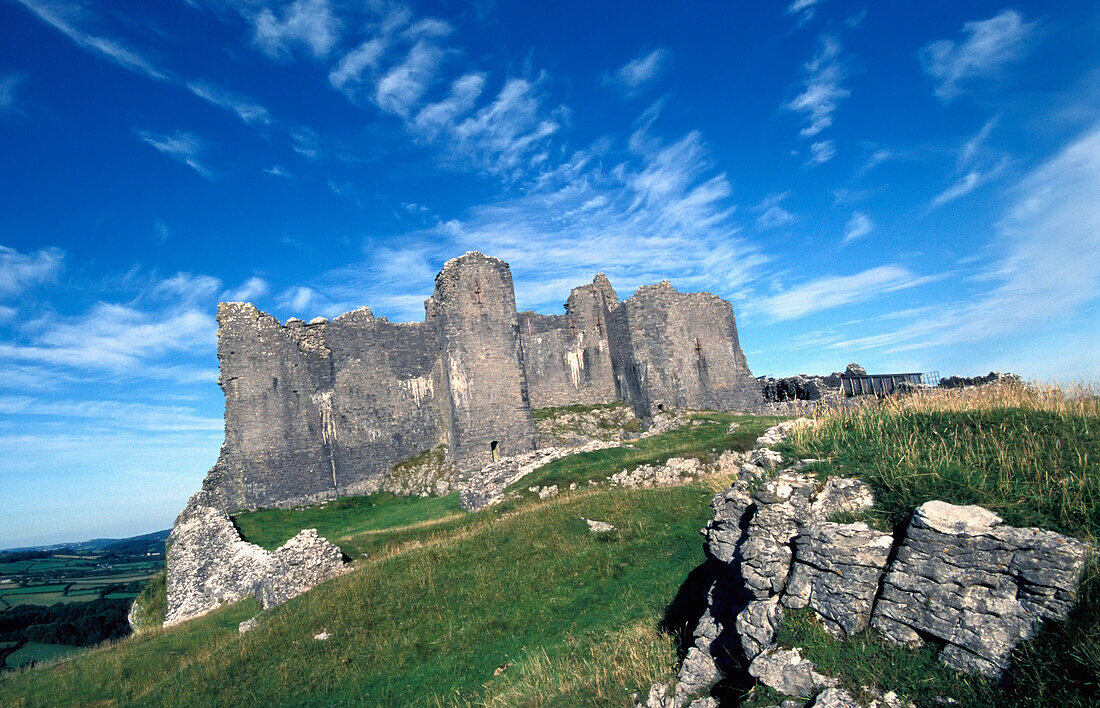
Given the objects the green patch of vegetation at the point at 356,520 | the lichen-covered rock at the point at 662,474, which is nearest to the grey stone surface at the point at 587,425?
the green patch of vegetation at the point at 356,520

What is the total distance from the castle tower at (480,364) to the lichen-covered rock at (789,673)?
28613 millimetres

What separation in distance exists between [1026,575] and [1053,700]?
36.9 inches

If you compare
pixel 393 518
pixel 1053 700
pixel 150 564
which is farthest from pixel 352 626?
pixel 150 564

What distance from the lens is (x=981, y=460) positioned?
21.0ft

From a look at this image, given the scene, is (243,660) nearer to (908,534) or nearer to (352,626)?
(352,626)

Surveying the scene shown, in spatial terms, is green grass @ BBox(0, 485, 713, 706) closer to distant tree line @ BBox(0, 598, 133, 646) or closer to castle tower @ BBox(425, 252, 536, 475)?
castle tower @ BBox(425, 252, 536, 475)

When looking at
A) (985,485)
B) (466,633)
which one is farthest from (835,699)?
(466,633)

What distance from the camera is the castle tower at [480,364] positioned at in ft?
111

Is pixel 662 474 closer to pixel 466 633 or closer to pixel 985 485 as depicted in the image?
pixel 466 633

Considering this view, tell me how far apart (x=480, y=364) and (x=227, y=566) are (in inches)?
657

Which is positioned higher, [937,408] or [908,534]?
[937,408]

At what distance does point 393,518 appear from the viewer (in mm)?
27734

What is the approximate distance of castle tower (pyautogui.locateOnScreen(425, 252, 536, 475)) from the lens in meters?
33.9

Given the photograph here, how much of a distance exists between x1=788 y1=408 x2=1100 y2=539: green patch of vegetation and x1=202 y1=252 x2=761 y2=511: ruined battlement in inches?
1077
